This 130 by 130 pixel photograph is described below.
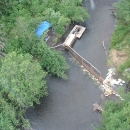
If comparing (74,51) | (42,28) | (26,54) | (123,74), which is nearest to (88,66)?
(74,51)

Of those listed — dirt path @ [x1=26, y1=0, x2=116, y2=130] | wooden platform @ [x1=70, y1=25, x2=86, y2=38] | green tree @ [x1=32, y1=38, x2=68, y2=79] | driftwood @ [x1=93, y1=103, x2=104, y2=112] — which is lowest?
driftwood @ [x1=93, y1=103, x2=104, y2=112]

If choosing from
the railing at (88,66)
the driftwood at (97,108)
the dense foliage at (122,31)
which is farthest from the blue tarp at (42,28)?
the driftwood at (97,108)

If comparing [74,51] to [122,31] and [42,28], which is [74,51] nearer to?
[42,28]

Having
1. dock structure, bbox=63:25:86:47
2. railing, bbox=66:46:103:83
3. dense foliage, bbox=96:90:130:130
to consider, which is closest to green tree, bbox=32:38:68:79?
railing, bbox=66:46:103:83

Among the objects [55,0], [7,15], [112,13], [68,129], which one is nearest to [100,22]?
[112,13]

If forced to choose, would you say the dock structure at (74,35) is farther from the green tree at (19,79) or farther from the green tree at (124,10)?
the green tree at (19,79)

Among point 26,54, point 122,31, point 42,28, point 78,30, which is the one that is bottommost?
point 122,31

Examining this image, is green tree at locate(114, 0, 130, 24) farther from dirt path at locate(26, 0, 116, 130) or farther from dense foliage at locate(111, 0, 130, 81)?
dirt path at locate(26, 0, 116, 130)
